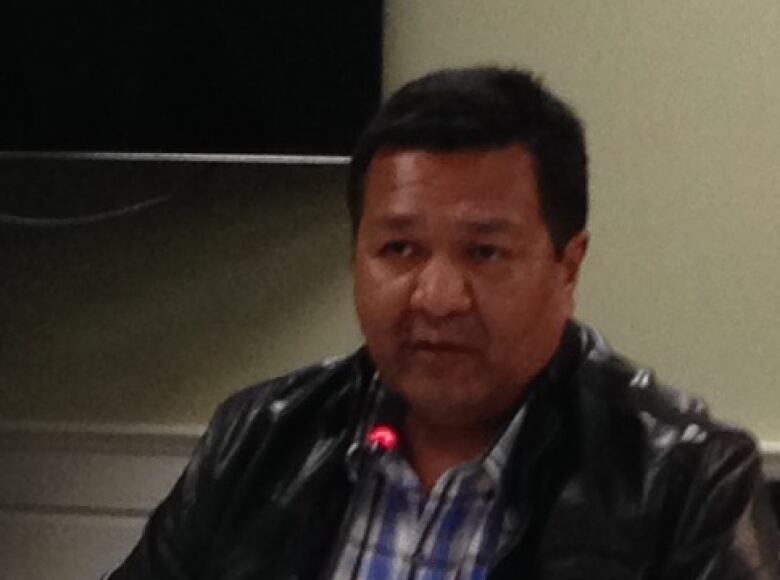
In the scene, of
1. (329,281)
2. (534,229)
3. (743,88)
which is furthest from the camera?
(329,281)

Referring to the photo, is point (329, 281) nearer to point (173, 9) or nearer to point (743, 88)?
point (173, 9)

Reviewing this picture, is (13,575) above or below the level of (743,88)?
below

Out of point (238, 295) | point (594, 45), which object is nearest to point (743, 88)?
point (594, 45)

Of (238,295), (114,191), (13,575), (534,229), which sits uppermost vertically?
(534,229)

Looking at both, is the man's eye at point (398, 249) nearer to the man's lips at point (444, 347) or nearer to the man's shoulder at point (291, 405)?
the man's lips at point (444, 347)

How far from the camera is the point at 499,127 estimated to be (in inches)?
50.5

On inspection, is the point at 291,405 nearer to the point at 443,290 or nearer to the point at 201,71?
the point at 443,290

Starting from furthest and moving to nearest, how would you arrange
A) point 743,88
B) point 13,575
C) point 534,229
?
point 13,575 < point 743,88 < point 534,229

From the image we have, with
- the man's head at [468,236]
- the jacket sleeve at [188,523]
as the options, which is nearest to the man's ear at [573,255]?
the man's head at [468,236]

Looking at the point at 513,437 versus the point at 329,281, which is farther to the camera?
the point at 329,281

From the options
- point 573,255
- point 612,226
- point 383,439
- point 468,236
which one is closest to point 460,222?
point 468,236

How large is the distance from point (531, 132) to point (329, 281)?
0.77 metres

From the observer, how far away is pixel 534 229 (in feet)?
4.24

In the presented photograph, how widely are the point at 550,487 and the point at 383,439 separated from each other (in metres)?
0.17
